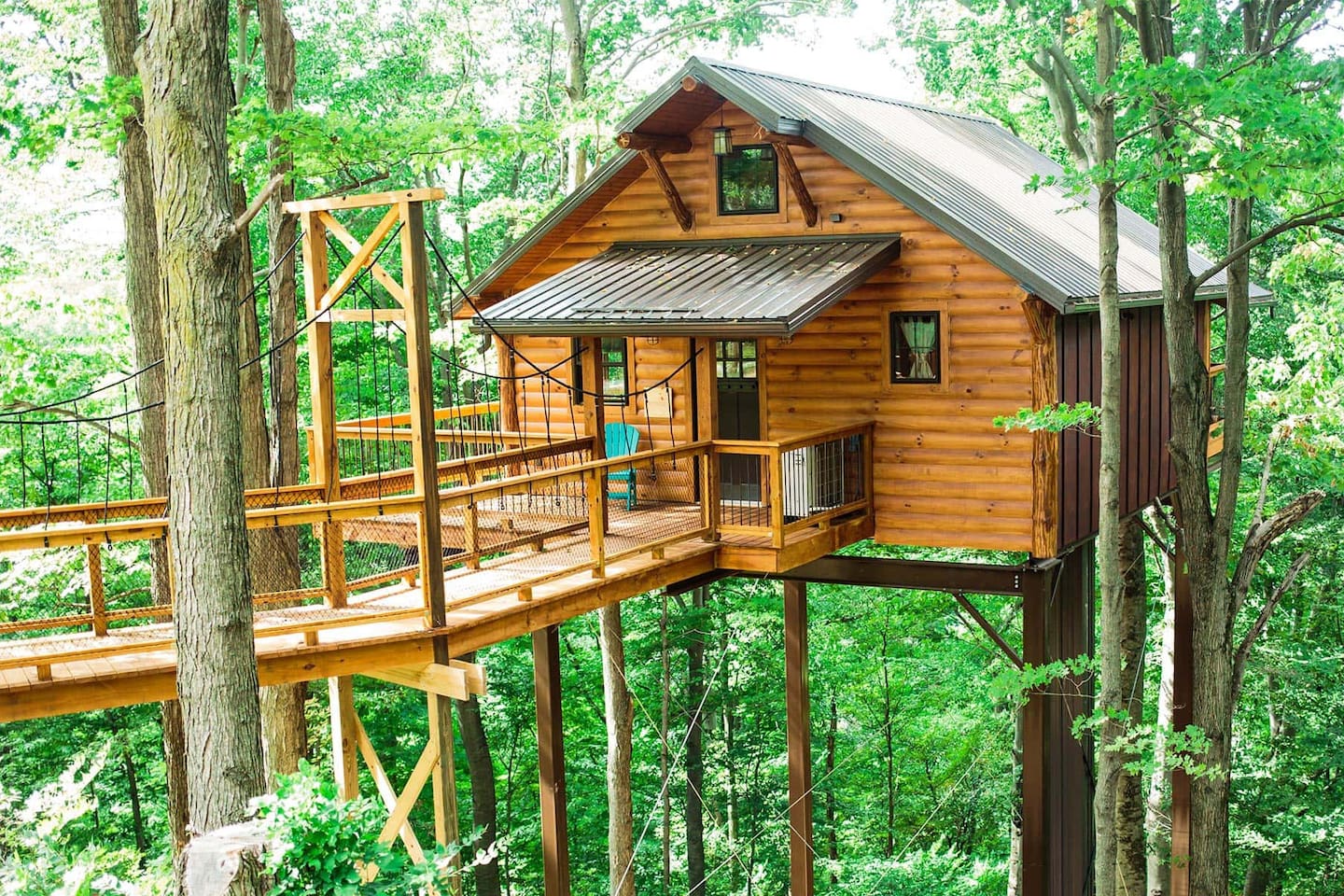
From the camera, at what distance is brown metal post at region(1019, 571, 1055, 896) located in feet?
40.1

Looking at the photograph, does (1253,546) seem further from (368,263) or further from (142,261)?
(142,261)

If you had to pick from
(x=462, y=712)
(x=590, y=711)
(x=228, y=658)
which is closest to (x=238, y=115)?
(x=228, y=658)

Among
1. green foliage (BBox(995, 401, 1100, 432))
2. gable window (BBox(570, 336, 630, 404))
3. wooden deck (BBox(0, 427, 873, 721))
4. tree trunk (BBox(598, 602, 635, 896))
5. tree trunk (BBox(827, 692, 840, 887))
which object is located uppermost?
gable window (BBox(570, 336, 630, 404))

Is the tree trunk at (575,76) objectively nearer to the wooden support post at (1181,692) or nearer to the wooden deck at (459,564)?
the wooden deck at (459,564)

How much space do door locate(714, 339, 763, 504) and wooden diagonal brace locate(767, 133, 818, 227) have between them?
1432 mm

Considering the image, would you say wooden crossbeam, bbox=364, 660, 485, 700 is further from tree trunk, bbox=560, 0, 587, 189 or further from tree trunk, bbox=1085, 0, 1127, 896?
tree trunk, bbox=560, 0, 587, 189

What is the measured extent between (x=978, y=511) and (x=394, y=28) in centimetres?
1832

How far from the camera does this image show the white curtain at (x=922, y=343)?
1246 cm

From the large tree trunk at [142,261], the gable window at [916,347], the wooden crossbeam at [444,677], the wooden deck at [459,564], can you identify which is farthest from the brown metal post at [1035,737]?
the large tree trunk at [142,261]

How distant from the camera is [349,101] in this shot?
24016mm

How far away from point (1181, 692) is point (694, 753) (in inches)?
348

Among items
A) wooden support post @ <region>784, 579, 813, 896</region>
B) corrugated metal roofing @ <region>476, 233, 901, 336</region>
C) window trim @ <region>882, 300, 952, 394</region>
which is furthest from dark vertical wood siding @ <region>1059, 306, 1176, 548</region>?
wooden support post @ <region>784, 579, 813, 896</region>

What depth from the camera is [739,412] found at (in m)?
13.9

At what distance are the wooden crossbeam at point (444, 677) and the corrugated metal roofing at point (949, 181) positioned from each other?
5.42 m
